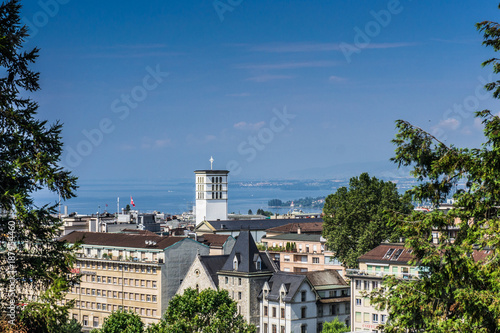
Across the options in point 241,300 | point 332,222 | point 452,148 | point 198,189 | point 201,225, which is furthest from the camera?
point 198,189

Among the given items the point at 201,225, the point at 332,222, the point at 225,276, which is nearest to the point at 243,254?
the point at 225,276

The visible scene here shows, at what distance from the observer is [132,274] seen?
104 metres

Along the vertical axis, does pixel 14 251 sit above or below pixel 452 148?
below

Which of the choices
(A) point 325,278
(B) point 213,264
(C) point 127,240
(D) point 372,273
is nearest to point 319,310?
(A) point 325,278

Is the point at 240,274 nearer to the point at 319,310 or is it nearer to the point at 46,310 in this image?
the point at 319,310

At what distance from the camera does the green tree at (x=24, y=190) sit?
19031 mm

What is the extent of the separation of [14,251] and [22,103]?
3762mm

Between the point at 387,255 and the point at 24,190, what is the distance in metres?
62.5

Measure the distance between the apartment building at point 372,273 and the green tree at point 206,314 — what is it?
38.7 feet

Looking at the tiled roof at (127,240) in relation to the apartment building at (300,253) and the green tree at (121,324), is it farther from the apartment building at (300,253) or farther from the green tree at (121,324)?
the green tree at (121,324)

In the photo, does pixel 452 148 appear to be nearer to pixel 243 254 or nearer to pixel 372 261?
pixel 372 261

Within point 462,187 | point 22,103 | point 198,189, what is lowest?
point 462,187

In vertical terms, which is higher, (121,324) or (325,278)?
(325,278)

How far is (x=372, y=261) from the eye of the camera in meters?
78.8
